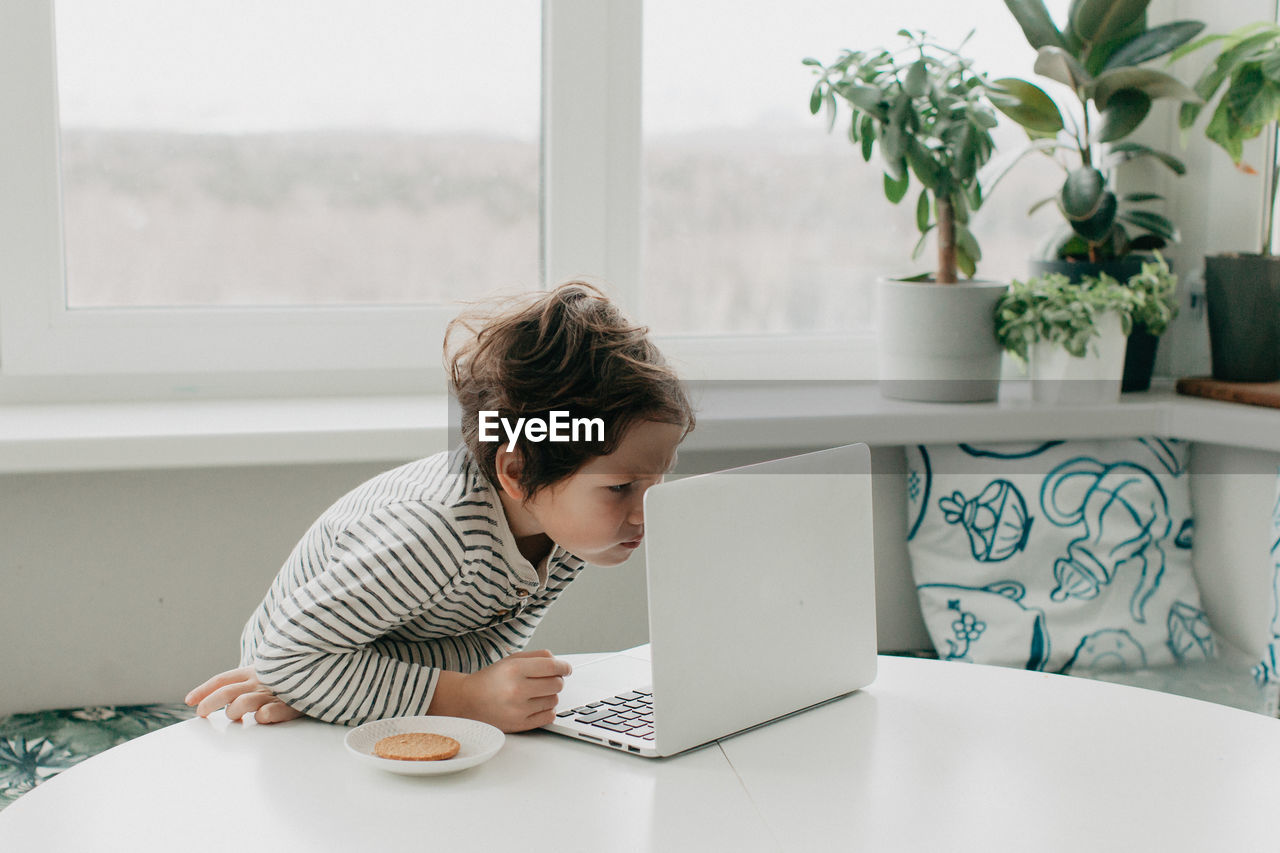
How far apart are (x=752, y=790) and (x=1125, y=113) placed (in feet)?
4.59

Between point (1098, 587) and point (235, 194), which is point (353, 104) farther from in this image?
point (1098, 587)

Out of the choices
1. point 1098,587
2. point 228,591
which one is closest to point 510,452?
point 228,591

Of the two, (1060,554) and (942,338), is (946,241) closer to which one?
(942,338)

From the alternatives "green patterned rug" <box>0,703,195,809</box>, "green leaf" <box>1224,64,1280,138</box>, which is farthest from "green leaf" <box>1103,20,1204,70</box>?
"green patterned rug" <box>0,703,195,809</box>

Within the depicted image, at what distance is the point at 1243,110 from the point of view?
176 cm

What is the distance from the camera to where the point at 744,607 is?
87 centimetres

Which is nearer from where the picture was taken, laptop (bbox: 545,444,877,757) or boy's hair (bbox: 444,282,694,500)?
laptop (bbox: 545,444,877,757)

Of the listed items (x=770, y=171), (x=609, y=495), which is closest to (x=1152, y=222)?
(x=770, y=171)

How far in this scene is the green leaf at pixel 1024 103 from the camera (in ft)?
5.89

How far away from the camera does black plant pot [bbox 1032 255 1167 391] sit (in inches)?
74.0

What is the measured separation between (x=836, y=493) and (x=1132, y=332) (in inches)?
45.5

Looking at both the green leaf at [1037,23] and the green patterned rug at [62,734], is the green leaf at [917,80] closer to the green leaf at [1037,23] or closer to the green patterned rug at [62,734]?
the green leaf at [1037,23]

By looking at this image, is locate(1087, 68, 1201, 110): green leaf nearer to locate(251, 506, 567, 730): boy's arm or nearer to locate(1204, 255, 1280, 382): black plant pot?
locate(1204, 255, 1280, 382): black plant pot

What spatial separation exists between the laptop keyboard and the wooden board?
1224 millimetres
